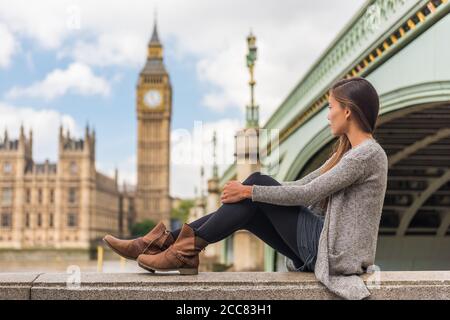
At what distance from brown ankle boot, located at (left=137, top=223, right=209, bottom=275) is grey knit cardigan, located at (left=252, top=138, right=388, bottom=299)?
368 mm

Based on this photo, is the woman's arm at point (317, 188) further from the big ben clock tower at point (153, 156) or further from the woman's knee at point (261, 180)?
the big ben clock tower at point (153, 156)

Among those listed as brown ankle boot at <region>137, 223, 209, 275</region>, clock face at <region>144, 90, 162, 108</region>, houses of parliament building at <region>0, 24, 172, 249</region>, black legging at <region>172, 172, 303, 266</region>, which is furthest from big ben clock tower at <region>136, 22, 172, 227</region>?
brown ankle boot at <region>137, 223, 209, 275</region>

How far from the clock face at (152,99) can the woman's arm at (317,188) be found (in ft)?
313

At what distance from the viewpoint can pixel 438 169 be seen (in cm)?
1500

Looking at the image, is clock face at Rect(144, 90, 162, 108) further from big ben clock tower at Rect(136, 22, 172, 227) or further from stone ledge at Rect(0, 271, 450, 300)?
stone ledge at Rect(0, 271, 450, 300)

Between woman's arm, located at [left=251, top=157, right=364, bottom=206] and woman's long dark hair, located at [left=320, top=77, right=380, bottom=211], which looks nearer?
woman's arm, located at [left=251, top=157, right=364, bottom=206]

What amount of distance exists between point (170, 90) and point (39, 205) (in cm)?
3510

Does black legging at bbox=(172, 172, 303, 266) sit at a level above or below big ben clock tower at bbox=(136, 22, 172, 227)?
below

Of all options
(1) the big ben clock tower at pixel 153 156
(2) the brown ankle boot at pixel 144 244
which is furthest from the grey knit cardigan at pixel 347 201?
(1) the big ben clock tower at pixel 153 156

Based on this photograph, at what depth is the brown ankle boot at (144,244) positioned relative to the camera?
3516mm

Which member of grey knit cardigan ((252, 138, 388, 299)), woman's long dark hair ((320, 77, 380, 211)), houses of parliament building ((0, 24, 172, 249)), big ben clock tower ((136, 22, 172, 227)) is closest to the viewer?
grey knit cardigan ((252, 138, 388, 299))

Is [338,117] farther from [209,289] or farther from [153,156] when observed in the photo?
[153,156]

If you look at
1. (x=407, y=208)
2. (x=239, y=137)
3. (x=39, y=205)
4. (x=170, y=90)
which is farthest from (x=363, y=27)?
(x=170, y=90)

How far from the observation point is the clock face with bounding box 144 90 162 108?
98.4 m
